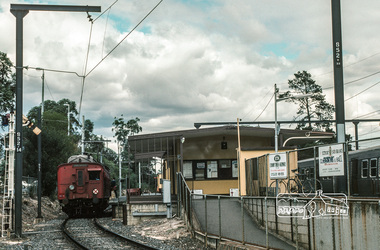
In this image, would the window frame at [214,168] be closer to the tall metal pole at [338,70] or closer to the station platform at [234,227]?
the station platform at [234,227]

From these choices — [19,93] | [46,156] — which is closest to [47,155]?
[46,156]

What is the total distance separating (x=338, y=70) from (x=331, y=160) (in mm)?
4006

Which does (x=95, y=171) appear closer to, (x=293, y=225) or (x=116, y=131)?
(x=293, y=225)

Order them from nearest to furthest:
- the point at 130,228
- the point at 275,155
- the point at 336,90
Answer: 1. the point at 336,90
2. the point at 275,155
3. the point at 130,228

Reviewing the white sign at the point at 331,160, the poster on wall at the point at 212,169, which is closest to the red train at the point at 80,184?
the poster on wall at the point at 212,169

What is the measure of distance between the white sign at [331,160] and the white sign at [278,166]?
303 cm

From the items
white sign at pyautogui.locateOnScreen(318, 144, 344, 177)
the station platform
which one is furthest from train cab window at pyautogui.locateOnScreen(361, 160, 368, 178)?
the station platform

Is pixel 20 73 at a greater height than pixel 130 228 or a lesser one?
greater

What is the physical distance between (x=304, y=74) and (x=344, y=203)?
173 ft

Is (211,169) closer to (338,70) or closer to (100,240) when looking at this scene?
(100,240)

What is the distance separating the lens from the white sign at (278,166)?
14.6m

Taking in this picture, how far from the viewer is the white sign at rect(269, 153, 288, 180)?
14570 millimetres

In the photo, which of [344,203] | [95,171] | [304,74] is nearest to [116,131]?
[304,74]

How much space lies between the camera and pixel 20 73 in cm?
1722
